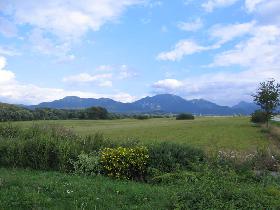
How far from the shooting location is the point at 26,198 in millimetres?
9781

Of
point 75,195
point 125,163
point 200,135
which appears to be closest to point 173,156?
point 125,163

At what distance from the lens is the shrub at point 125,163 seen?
14.7 metres

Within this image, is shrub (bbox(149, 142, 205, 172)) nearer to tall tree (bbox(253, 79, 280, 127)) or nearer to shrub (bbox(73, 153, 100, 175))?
shrub (bbox(73, 153, 100, 175))

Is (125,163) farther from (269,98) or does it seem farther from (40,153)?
(269,98)

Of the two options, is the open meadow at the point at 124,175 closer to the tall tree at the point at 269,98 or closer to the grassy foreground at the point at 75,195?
the grassy foreground at the point at 75,195

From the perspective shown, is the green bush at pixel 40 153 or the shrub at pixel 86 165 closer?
the shrub at pixel 86 165

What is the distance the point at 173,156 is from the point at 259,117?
185ft

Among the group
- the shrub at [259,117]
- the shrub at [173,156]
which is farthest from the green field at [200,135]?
the shrub at [173,156]

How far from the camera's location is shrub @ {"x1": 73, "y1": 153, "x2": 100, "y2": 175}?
14.9 m

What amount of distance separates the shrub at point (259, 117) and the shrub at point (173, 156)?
4998 cm

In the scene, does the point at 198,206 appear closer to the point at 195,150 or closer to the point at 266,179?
the point at 266,179

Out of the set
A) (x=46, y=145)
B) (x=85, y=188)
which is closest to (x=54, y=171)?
(x=46, y=145)

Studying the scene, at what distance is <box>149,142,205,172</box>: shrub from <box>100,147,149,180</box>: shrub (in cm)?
45

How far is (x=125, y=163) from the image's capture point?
14.8 meters
